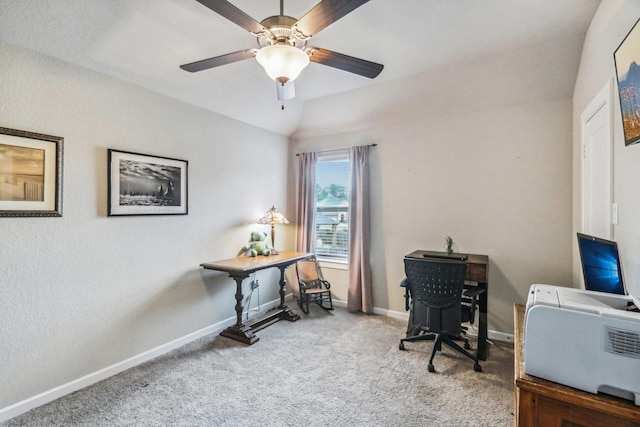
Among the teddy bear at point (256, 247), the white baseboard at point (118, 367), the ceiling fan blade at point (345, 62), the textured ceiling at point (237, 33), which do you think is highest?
the textured ceiling at point (237, 33)

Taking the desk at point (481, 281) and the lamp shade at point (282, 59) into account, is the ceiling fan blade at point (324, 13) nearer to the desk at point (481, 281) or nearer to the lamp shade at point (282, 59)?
the lamp shade at point (282, 59)

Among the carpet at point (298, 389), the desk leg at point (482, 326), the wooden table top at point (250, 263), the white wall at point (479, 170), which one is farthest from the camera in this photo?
the wooden table top at point (250, 263)

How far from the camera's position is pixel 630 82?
1359mm

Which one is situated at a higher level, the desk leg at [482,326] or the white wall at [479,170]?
the white wall at [479,170]

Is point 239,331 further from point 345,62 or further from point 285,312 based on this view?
point 345,62

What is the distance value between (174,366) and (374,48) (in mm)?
3276

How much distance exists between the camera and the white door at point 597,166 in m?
1.81

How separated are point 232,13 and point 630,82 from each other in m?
1.91

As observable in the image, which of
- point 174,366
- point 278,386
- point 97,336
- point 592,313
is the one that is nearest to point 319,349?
point 278,386

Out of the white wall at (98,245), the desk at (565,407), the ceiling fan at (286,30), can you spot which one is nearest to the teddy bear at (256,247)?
the white wall at (98,245)

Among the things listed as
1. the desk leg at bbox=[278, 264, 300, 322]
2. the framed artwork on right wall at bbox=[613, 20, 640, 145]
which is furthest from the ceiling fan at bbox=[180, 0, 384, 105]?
the desk leg at bbox=[278, 264, 300, 322]

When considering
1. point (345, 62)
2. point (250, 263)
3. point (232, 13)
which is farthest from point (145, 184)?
point (345, 62)

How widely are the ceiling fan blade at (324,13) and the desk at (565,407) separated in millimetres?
1732

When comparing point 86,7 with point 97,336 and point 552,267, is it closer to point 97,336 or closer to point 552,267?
point 97,336
